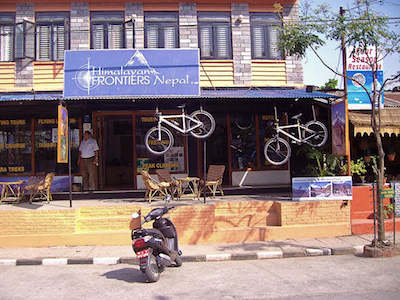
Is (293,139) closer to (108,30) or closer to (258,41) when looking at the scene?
(258,41)

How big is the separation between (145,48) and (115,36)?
3.69 feet

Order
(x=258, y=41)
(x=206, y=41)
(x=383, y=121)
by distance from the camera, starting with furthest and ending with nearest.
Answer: (x=258, y=41) → (x=206, y=41) → (x=383, y=121)

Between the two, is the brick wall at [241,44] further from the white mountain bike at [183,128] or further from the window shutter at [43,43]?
the window shutter at [43,43]

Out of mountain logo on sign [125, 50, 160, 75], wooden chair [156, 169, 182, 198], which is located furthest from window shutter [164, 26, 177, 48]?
wooden chair [156, 169, 182, 198]

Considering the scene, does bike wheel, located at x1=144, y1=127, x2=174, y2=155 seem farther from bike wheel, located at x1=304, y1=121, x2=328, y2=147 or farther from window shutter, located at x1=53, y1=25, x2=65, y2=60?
window shutter, located at x1=53, y1=25, x2=65, y2=60

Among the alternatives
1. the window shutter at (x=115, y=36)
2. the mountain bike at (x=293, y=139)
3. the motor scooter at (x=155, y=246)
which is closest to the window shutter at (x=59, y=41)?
the window shutter at (x=115, y=36)

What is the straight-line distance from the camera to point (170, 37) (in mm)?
12586

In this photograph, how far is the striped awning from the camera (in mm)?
10039

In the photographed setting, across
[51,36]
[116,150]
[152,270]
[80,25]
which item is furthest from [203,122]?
[51,36]

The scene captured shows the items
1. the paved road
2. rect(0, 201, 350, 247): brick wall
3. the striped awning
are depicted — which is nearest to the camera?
the paved road

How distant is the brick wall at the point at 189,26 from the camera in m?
12.5

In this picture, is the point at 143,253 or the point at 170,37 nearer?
the point at 143,253

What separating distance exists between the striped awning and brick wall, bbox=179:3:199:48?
5781mm

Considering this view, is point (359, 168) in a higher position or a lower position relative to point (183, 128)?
lower
